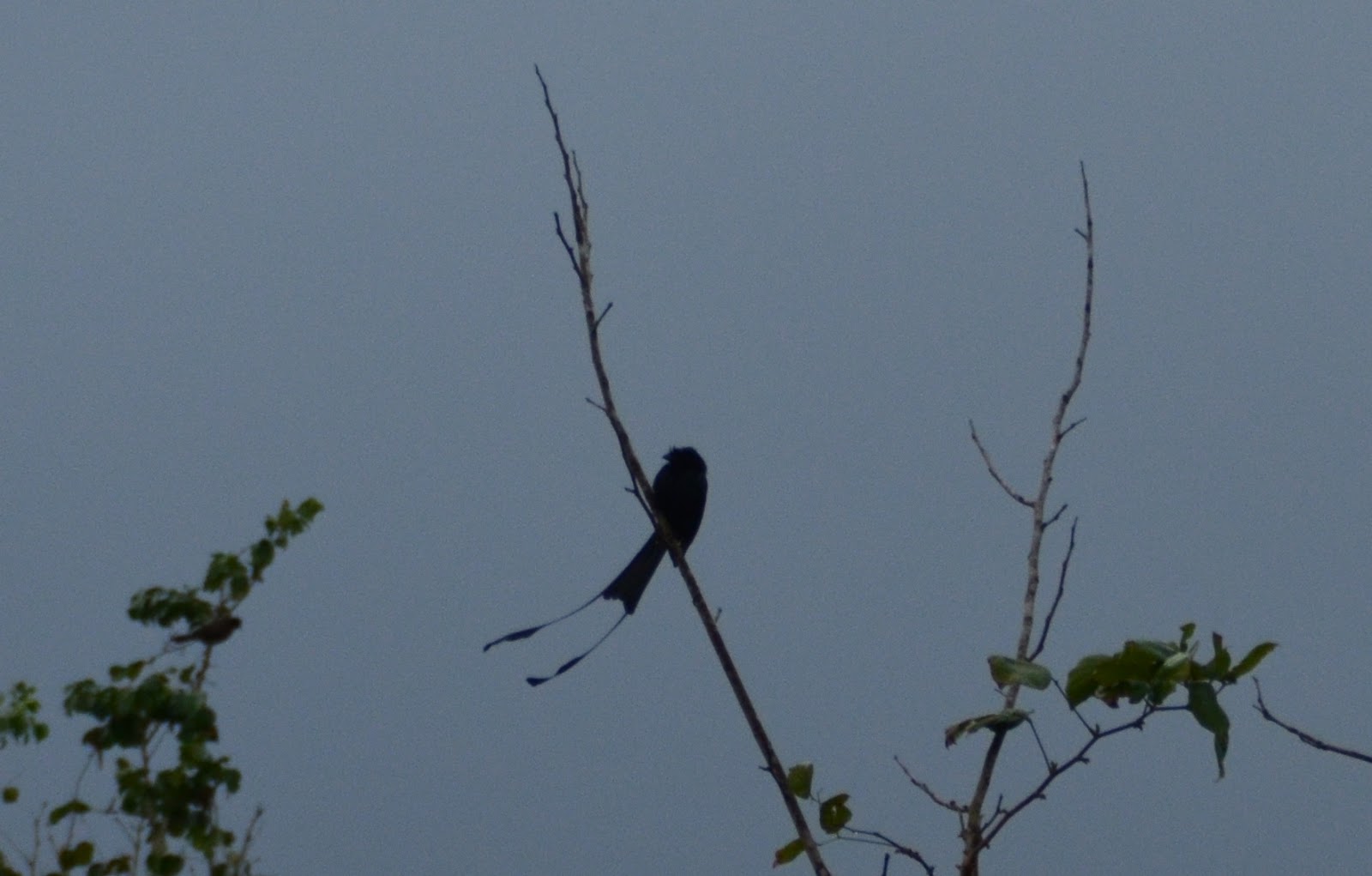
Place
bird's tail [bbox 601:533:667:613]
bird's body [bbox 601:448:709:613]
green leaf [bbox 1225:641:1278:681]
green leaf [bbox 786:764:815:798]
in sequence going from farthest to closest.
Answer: bird's body [bbox 601:448:709:613]
bird's tail [bbox 601:533:667:613]
green leaf [bbox 786:764:815:798]
green leaf [bbox 1225:641:1278:681]

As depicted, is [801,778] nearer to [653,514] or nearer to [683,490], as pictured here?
[653,514]

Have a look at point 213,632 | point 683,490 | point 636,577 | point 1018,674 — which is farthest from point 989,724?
point 683,490

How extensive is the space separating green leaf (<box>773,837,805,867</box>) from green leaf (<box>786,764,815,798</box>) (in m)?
0.07

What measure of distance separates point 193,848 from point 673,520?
80.1 inches

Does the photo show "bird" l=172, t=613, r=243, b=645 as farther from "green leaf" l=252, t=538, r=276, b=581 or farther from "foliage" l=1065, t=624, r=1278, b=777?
"foliage" l=1065, t=624, r=1278, b=777

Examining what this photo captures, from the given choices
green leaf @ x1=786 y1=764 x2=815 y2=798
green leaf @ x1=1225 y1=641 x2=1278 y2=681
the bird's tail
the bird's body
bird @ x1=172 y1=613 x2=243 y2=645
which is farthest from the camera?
the bird's body

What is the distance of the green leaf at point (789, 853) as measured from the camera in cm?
204

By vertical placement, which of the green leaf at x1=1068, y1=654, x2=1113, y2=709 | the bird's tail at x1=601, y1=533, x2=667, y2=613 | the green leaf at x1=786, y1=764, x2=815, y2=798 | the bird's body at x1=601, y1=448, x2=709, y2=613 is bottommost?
the green leaf at x1=1068, y1=654, x2=1113, y2=709

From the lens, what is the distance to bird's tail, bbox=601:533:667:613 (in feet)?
9.39

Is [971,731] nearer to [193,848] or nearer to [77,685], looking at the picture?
[193,848]

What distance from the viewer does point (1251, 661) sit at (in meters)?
1.70

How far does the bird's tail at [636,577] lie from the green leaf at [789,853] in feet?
2.74

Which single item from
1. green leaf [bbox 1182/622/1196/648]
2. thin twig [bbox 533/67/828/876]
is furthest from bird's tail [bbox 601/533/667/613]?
green leaf [bbox 1182/622/1196/648]

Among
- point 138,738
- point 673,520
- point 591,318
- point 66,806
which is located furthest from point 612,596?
point 673,520
